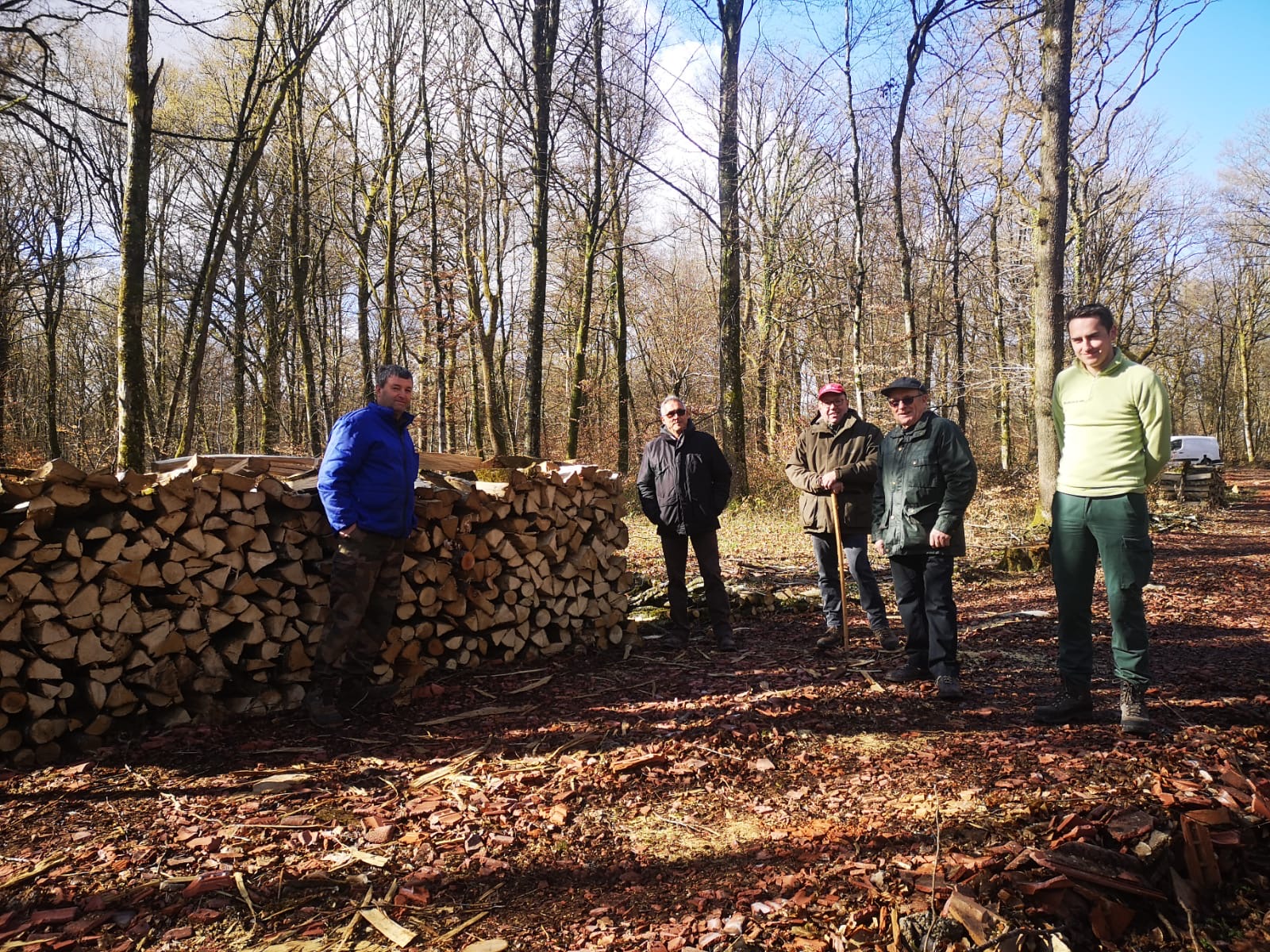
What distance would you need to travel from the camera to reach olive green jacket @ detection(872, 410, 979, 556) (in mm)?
4637

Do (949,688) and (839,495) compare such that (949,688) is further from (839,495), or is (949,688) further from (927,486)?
(839,495)

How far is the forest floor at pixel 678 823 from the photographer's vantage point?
256 cm

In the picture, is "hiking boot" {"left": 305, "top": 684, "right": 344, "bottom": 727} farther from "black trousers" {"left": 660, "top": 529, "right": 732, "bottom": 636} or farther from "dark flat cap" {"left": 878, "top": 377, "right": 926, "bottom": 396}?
"dark flat cap" {"left": 878, "top": 377, "right": 926, "bottom": 396}

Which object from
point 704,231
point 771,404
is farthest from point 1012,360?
point 704,231

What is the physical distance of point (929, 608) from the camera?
4.75m

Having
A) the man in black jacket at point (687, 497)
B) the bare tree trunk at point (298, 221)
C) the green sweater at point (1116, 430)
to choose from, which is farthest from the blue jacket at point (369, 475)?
the bare tree trunk at point (298, 221)

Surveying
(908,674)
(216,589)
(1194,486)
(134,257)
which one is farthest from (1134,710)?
(1194,486)

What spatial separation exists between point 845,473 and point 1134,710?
7.94 feet

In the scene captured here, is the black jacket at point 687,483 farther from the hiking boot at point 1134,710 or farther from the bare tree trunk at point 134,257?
the bare tree trunk at point 134,257

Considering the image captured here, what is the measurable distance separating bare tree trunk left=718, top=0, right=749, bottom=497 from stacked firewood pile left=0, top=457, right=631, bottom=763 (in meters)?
8.04

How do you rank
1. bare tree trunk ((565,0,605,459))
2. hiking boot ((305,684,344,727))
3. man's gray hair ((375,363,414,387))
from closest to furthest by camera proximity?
hiking boot ((305,684,344,727)), man's gray hair ((375,363,414,387)), bare tree trunk ((565,0,605,459))

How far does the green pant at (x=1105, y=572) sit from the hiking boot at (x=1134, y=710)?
0.13ft

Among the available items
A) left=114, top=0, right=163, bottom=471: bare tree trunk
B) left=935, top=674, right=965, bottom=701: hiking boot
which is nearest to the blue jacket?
left=935, top=674, right=965, bottom=701: hiking boot

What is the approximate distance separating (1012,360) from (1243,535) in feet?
47.8
